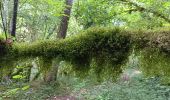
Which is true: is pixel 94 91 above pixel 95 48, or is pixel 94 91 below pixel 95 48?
below

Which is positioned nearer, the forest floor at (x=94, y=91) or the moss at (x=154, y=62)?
the moss at (x=154, y=62)

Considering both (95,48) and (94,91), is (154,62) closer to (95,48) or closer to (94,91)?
(95,48)

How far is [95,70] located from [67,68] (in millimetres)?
365

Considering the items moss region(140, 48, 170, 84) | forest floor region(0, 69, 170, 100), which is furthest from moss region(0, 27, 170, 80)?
forest floor region(0, 69, 170, 100)

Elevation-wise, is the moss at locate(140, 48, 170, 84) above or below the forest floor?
above

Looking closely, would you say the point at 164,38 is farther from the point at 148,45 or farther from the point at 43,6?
the point at 43,6

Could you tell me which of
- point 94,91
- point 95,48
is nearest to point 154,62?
point 95,48

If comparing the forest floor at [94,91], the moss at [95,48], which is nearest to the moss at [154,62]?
the moss at [95,48]

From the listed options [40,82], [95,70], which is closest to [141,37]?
[95,70]

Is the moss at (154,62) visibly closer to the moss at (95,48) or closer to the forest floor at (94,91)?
the moss at (95,48)

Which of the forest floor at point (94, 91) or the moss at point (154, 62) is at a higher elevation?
the moss at point (154, 62)

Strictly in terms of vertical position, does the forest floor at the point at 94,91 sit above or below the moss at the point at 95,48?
below

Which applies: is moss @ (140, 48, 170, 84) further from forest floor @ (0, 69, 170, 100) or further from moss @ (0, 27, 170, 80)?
forest floor @ (0, 69, 170, 100)

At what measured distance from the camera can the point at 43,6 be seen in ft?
45.1
